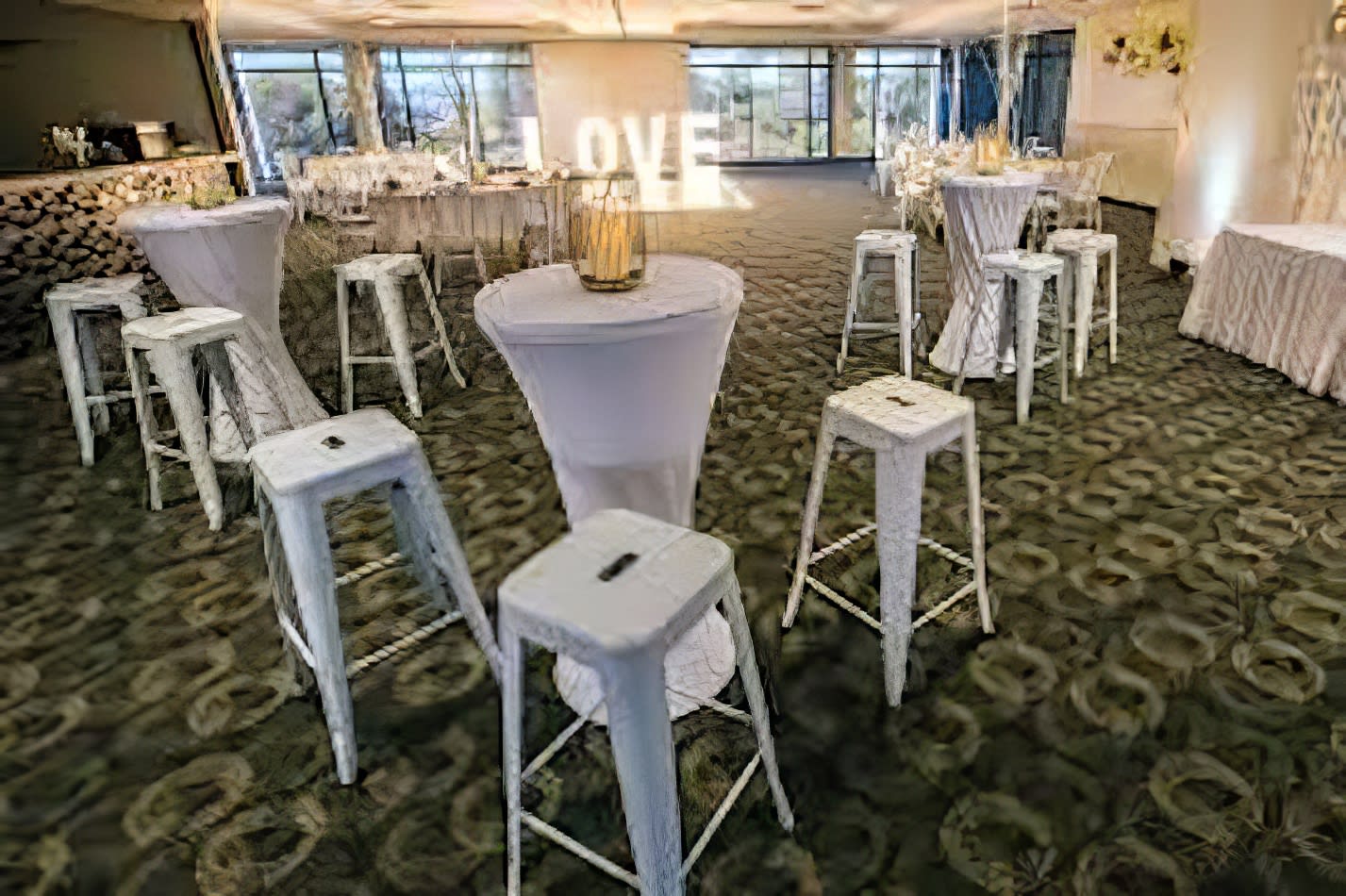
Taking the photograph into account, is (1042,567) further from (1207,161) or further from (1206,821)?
(1207,161)

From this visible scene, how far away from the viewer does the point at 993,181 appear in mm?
3945

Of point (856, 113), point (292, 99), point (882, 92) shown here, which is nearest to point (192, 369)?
point (292, 99)

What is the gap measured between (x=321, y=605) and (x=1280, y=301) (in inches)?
168

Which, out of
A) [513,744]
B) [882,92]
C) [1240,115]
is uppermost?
[882,92]

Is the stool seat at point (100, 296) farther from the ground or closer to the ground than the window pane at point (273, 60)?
closer to the ground

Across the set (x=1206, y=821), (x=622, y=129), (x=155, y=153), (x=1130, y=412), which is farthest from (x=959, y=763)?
(x=622, y=129)

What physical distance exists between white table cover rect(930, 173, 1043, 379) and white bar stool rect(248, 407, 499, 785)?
267cm

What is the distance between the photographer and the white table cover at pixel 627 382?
1704 mm

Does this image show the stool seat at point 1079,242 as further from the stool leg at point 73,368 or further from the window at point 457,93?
the window at point 457,93

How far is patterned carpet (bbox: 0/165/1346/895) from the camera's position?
1.61 meters

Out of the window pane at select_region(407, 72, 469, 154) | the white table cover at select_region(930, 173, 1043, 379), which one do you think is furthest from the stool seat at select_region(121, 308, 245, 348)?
the window pane at select_region(407, 72, 469, 154)

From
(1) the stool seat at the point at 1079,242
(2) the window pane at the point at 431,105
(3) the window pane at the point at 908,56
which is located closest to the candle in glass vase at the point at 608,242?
(1) the stool seat at the point at 1079,242

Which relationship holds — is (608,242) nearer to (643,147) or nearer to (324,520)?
(324,520)

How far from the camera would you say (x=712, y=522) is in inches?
113
